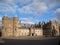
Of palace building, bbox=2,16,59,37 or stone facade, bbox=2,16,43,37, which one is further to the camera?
palace building, bbox=2,16,59,37

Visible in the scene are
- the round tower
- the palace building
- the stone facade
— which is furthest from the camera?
the palace building

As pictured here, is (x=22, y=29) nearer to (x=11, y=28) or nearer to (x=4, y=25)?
(x=11, y=28)

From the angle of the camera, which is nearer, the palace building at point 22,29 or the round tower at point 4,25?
the round tower at point 4,25

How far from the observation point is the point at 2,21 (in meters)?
106

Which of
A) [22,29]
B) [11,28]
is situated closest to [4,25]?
[11,28]

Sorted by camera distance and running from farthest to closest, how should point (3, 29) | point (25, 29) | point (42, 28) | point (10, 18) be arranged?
point (42, 28), point (25, 29), point (10, 18), point (3, 29)

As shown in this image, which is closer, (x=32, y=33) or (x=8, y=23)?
(x=8, y=23)

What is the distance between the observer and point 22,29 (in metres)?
115

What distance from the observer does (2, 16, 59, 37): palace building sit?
342 feet

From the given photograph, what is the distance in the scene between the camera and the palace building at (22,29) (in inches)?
4102

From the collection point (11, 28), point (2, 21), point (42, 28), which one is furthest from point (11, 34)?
point (42, 28)

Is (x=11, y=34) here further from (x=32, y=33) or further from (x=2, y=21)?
(x=32, y=33)

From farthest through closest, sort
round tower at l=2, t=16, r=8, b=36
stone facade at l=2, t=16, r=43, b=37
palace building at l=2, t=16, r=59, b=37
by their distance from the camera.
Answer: palace building at l=2, t=16, r=59, b=37 < stone facade at l=2, t=16, r=43, b=37 < round tower at l=2, t=16, r=8, b=36

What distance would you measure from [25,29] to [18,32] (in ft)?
28.6
